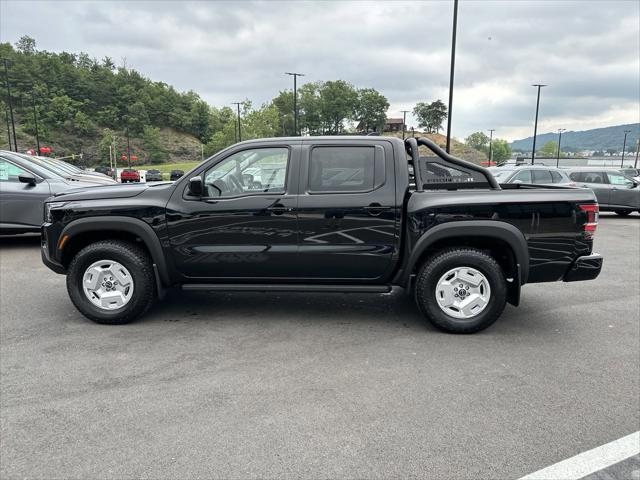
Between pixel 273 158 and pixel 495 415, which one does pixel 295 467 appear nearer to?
pixel 495 415

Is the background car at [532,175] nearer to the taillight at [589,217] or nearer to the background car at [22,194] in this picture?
the taillight at [589,217]

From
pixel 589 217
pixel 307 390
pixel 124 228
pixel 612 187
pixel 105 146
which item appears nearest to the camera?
pixel 307 390

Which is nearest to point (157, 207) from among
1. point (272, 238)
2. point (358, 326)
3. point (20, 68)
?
point (272, 238)

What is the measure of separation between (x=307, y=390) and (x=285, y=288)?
1459 millimetres

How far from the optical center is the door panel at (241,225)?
4.45 metres

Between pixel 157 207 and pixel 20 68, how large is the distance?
5146 inches

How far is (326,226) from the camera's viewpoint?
4.43 meters

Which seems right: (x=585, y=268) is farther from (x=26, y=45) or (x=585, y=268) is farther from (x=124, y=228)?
(x=26, y=45)

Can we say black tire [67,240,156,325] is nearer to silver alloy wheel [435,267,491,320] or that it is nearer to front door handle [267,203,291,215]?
front door handle [267,203,291,215]

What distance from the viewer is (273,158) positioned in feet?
15.0

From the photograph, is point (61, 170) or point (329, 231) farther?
point (61, 170)

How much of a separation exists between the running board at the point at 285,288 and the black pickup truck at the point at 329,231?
11 millimetres

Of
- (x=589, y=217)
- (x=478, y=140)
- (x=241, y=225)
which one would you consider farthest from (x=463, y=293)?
(x=478, y=140)

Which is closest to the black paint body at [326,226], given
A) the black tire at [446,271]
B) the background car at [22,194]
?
the black tire at [446,271]
